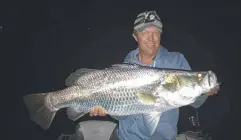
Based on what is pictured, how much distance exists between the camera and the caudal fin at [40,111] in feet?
11.4

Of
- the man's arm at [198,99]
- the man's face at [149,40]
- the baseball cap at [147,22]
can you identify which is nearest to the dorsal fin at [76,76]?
the man's face at [149,40]

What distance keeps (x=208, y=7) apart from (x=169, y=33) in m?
4.18

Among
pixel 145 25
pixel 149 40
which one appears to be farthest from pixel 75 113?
pixel 145 25

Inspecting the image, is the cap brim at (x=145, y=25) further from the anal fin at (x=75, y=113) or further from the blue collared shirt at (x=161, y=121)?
the anal fin at (x=75, y=113)

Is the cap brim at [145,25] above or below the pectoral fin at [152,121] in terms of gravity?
above

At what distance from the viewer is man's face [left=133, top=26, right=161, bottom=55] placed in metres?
3.42

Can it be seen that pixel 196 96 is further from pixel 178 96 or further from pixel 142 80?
pixel 142 80

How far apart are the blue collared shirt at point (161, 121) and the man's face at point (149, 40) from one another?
0.11m

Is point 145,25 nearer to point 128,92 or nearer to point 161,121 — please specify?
point 128,92

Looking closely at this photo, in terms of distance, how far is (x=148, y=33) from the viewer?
3467mm

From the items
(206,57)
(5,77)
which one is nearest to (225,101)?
(206,57)

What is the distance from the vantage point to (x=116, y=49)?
14.9 meters

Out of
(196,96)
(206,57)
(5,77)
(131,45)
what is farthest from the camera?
(131,45)

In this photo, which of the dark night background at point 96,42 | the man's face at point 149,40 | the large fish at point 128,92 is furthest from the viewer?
the dark night background at point 96,42
